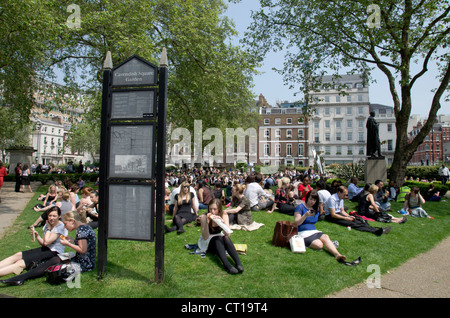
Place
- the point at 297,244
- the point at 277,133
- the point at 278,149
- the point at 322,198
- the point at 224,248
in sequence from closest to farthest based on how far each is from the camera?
the point at 224,248 < the point at 297,244 < the point at 322,198 < the point at 278,149 < the point at 277,133

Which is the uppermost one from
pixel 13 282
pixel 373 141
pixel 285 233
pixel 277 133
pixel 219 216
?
pixel 277 133

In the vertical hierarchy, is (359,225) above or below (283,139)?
below

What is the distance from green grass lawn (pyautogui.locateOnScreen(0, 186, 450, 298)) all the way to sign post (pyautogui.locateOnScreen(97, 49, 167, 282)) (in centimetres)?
64

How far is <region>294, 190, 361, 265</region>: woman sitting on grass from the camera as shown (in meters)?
6.58

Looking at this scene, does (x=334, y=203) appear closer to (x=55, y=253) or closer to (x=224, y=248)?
(x=224, y=248)

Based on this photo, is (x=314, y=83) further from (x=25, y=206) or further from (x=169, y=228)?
(x=25, y=206)

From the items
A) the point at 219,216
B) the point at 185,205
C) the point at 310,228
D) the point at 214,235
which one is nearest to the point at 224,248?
the point at 214,235

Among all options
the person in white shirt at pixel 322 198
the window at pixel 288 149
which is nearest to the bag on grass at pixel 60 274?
the person in white shirt at pixel 322 198

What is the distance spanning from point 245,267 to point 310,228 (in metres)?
1.97

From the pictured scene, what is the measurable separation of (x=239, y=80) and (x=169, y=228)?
16.7 m

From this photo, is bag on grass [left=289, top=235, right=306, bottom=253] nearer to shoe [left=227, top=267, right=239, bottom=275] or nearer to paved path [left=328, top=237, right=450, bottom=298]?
paved path [left=328, top=237, right=450, bottom=298]

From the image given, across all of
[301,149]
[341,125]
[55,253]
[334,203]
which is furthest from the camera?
[301,149]

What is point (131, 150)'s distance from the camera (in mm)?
5227
